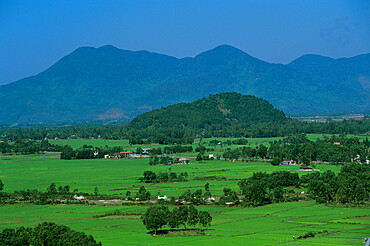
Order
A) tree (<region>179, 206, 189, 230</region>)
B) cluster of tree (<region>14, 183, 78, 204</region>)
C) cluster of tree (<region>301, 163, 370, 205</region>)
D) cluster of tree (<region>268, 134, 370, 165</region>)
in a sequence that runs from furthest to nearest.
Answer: cluster of tree (<region>268, 134, 370, 165</region>) → cluster of tree (<region>14, 183, 78, 204</region>) → cluster of tree (<region>301, 163, 370, 205</region>) → tree (<region>179, 206, 189, 230</region>)

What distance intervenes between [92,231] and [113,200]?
17599 mm

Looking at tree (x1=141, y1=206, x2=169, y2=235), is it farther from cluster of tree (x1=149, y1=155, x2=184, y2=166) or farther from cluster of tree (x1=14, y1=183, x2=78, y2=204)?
cluster of tree (x1=149, y1=155, x2=184, y2=166)

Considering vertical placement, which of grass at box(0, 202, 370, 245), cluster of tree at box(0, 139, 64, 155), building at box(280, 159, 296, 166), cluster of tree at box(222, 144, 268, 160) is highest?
cluster of tree at box(0, 139, 64, 155)

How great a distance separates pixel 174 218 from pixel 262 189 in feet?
53.8

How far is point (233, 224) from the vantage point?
52031 millimetres

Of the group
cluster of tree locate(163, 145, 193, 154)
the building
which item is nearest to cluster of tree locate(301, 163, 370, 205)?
the building

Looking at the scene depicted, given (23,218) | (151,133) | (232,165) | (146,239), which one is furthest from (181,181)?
(151,133)

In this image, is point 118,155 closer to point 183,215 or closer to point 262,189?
point 262,189

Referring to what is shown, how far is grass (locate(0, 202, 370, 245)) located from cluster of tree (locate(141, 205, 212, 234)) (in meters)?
0.85

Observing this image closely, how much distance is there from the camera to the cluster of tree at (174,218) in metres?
49.2

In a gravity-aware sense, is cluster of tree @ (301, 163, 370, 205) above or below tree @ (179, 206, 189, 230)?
above

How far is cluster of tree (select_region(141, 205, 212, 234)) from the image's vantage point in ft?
161

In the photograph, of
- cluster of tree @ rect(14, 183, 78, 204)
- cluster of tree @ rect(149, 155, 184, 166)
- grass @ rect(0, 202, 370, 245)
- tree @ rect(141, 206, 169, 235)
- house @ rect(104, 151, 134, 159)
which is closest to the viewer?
grass @ rect(0, 202, 370, 245)

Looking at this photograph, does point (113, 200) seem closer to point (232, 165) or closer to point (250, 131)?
point (232, 165)
